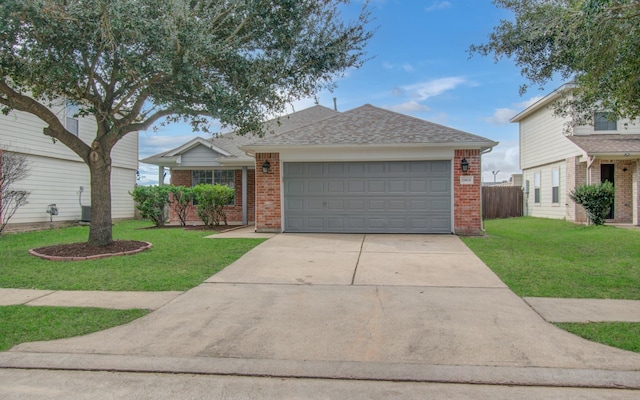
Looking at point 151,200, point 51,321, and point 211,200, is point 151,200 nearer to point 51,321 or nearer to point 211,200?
point 211,200

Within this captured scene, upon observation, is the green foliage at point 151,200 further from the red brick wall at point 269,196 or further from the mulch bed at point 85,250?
the mulch bed at point 85,250

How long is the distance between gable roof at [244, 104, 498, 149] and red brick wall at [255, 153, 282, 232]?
0.58 meters

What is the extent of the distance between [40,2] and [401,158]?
8.96 meters

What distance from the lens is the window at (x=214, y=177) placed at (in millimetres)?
17297

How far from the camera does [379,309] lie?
5.41 meters

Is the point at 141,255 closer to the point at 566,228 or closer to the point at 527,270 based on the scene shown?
the point at 527,270

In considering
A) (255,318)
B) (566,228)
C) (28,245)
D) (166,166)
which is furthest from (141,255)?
(566,228)

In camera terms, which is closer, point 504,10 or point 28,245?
point 504,10

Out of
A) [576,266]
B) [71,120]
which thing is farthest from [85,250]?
[576,266]

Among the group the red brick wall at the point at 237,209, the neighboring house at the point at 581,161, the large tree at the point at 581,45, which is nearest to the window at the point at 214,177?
the red brick wall at the point at 237,209

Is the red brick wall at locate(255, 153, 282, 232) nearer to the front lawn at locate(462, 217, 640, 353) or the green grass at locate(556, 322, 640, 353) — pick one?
the front lawn at locate(462, 217, 640, 353)

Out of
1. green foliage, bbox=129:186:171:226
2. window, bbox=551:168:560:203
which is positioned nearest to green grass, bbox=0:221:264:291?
green foliage, bbox=129:186:171:226

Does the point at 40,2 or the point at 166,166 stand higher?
Result: the point at 40,2

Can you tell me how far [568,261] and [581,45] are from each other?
13.6 ft
